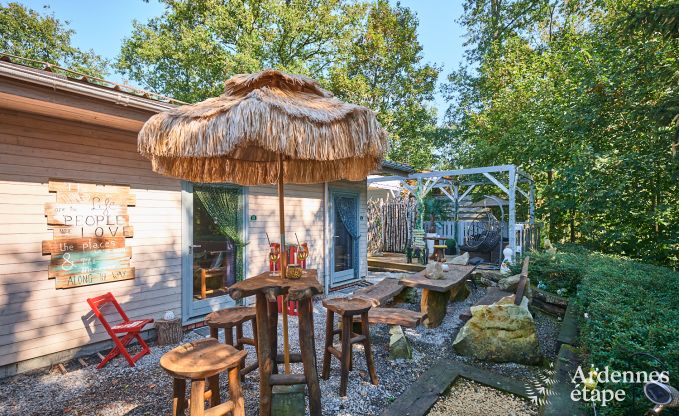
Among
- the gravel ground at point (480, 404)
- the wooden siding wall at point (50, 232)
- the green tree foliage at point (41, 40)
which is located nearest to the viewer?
the gravel ground at point (480, 404)

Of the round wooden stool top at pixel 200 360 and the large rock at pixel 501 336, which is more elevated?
the round wooden stool top at pixel 200 360

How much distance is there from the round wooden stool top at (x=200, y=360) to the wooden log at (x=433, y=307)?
335 centimetres

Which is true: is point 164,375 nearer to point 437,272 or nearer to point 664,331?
point 437,272

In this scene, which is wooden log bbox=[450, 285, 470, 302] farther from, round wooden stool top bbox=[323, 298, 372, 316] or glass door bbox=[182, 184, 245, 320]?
glass door bbox=[182, 184, 245, 320]

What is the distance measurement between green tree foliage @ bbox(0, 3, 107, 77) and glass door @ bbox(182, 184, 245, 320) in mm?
16220

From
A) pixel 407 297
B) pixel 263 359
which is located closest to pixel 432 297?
pixel 407 297

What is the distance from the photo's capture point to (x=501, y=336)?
11.6 ft

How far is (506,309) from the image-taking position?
3.66m

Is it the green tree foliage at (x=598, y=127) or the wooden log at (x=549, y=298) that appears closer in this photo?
the wooden log at (x=549, y=298)

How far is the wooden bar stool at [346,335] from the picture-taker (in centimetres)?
278

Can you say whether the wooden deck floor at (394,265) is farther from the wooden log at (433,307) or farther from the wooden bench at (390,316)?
the wooden bench at (390,316)

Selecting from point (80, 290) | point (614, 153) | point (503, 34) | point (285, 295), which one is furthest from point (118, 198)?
point (503, 34)

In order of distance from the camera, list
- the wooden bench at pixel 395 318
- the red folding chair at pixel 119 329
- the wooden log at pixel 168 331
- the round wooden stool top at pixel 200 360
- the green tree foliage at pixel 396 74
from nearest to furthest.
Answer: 1. the round wooden stool top at pixel 200 360
2. the red folding chair at pixel 119 329
3. the wooden bench at pixel 395 318
4. the wooden log at pixel 168 331
5. the green tree foliage at pixel 396 74

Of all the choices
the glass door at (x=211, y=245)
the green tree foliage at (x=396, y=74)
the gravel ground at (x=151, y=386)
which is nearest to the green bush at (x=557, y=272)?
the gravel ground at (x=151, y=386)
